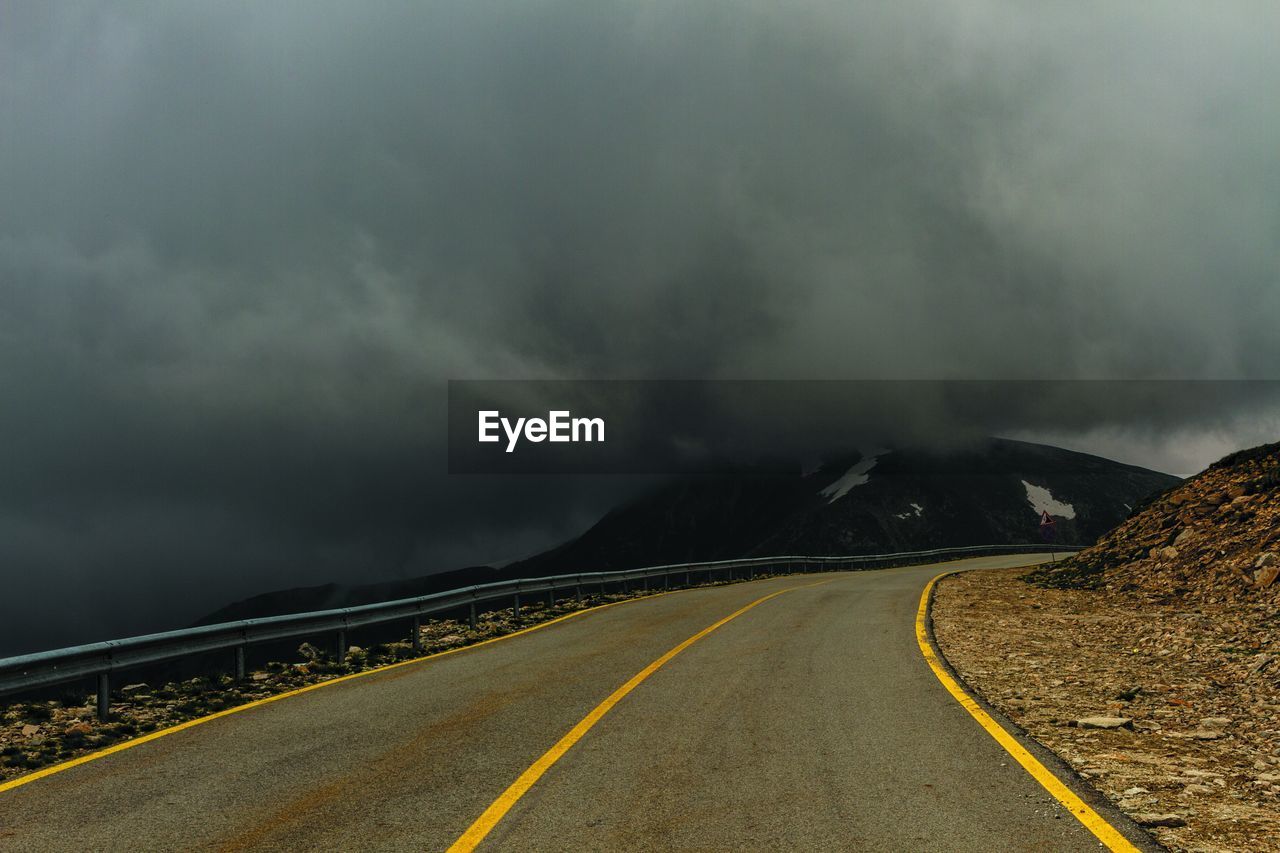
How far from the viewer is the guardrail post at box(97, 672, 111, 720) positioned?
9.52 metres

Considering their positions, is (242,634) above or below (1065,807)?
above

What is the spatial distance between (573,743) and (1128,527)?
23.5 metres

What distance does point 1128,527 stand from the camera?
25453mm

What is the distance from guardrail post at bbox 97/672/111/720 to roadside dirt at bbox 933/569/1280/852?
9495mm

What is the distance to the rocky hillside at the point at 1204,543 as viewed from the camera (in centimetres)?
1627

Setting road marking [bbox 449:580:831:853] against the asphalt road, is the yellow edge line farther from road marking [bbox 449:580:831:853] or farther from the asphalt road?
road marking [bbox 449:580:831:853]

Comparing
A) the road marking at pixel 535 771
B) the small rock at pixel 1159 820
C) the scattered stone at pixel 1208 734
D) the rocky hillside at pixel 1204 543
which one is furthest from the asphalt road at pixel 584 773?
the rocky hillside at pixel 1204 543

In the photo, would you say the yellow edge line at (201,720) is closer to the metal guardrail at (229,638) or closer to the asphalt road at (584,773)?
the asphalt road at (584,773)

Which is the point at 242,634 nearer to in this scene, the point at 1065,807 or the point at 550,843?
the point at 550,843

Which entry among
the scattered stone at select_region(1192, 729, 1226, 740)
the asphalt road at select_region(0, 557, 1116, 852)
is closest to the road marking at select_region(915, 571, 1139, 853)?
the asphalt road at select_region(0, 557, 1116, 852)

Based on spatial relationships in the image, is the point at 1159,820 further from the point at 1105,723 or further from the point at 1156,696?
the point at 1156,696

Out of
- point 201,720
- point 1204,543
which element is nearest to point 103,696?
point 201,720

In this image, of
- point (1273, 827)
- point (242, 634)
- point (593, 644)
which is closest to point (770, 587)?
point (593, 644)

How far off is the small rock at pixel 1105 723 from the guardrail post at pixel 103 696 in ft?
32.9
